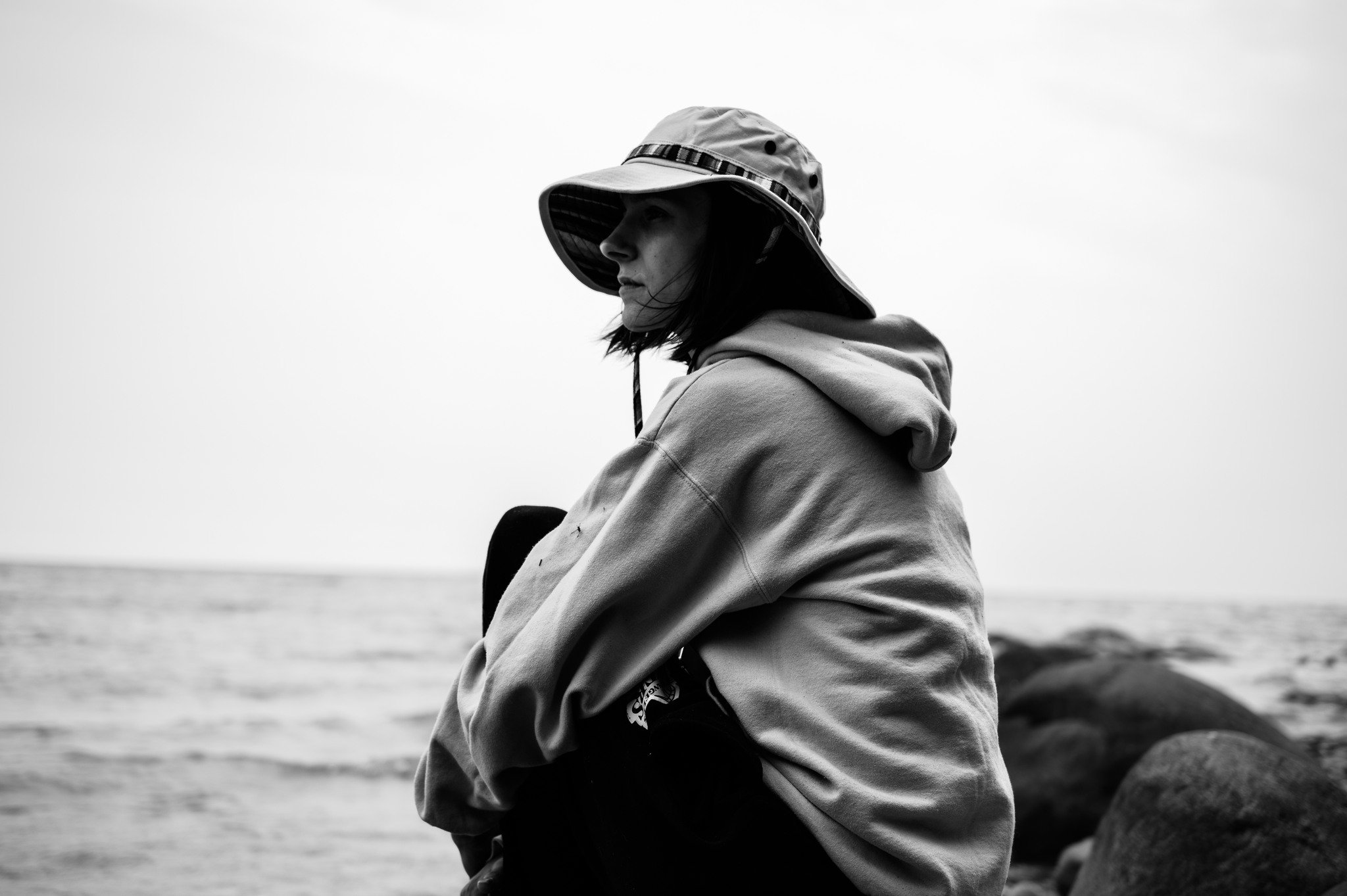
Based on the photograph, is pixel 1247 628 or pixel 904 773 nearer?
pixel 904 773

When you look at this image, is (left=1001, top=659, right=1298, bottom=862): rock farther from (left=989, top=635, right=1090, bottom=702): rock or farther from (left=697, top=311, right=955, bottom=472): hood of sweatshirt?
(left=697, top=311, right=955, bottom=472): hood of sweatshirt

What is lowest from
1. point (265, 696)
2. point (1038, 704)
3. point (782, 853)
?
point (265, 696)

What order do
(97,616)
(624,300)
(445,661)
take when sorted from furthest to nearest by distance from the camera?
(97,616) → (445,661) → (624,300)

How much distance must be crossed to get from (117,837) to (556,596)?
218 inches

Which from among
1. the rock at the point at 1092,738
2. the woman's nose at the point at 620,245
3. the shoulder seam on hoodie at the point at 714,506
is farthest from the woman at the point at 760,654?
the rock at the point at 1092,738

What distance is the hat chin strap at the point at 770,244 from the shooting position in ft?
6.03

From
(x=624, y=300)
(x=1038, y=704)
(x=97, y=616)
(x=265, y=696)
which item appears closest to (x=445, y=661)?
(x=265, y=696)

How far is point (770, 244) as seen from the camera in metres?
1.84

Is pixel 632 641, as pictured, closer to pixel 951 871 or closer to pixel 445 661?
pixel 951 871

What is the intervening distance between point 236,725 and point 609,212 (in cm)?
879

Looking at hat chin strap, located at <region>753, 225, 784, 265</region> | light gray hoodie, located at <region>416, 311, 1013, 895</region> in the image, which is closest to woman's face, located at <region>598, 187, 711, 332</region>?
hat chin strap, located at <region>753, 225, 784, 265</region>

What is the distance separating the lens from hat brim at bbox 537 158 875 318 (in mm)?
1792

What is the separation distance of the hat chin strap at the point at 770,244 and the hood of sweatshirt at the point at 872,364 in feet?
0.32

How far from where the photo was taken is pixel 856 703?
1.50 metres
